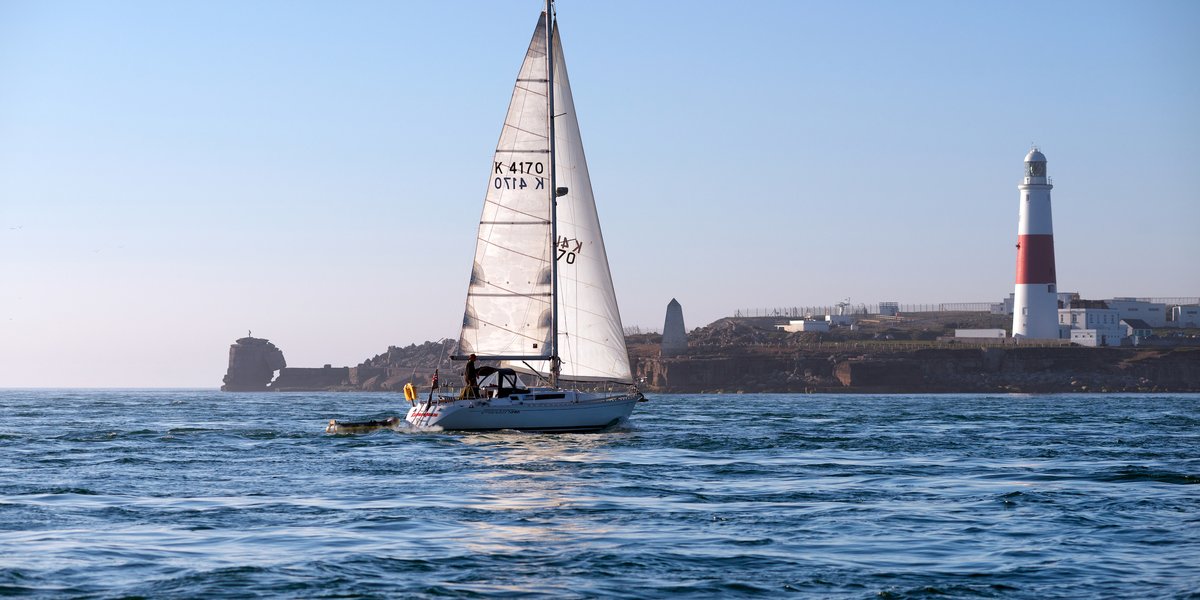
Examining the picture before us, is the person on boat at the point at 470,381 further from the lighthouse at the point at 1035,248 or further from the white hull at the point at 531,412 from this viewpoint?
the lighthouse at the point at 1035,248

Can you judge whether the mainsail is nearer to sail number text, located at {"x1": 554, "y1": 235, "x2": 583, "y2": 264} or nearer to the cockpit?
sail number text, located at {"x1": 554, "y1": 235, "x2": 583, "y2": 264}

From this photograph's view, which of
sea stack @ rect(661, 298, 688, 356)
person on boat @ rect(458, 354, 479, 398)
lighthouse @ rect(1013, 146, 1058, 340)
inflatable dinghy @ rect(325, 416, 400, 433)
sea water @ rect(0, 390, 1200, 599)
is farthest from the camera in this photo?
sea stack @ rect(661, 298, 688, 356)

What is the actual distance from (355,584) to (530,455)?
18.5m

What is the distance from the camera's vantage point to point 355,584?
1566 centimetres

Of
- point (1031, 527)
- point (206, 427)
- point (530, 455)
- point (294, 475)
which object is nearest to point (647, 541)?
point (1031, 527)

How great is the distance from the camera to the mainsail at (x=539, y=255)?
42.3 m

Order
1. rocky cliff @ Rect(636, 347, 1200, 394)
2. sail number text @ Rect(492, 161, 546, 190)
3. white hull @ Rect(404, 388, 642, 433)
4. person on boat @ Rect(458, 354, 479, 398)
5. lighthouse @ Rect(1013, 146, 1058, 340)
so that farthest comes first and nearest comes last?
rocky cliff @ Rect(636, 347, 1200, 394) < lighthouse @ Rect(1013, 146, 1058, 340) < sail number text @ Rect(492, 161, 546, 190) < person on boat @ Rect(458, 354, 479, 398) < white hull @ Rect(404, 388, 642, 433)

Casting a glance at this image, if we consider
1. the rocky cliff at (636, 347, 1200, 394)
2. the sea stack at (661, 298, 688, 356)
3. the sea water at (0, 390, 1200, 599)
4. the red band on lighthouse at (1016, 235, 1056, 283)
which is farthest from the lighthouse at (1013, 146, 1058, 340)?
the sea water at (0, 390, 1200, 599)

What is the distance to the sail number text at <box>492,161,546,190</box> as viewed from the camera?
139 feet

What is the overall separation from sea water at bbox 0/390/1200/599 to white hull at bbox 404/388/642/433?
25.3 inches

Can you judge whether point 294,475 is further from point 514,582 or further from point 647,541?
point 514,582

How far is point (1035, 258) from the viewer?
11262cm

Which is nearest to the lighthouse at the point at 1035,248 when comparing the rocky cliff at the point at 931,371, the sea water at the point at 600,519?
the rocky cliff at the point at 931,371

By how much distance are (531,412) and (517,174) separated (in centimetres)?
777
